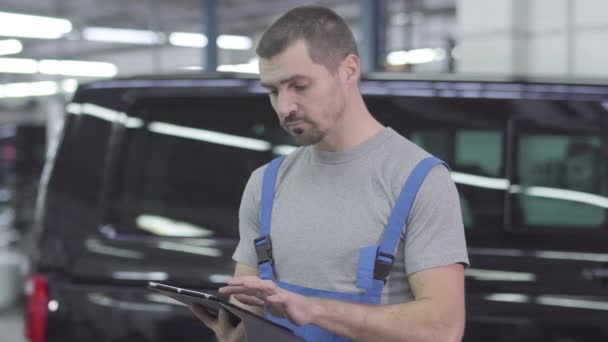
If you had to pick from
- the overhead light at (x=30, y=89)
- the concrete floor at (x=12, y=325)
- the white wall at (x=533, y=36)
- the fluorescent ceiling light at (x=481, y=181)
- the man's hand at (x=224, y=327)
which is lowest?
the concrete floor at (x=12, y=325)

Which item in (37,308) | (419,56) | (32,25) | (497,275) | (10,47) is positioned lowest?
(37,308)

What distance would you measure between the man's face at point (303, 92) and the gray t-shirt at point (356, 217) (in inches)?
3.9

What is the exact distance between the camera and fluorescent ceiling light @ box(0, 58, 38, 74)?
781 inches

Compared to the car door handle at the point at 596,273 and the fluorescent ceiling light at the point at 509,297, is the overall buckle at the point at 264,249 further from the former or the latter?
the car door handle at the point at 596,273

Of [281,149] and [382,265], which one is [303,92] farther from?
[281,149]

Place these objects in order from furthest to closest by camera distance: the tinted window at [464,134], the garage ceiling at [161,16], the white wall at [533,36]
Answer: the garage ceiling at [161,16] < the white wall at [533,36] < the tinted window at [464,134]

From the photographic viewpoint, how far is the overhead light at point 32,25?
444 inches

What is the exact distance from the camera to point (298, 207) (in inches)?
60.2

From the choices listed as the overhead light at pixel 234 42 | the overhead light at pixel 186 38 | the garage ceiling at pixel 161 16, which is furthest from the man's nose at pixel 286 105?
the overhead light at pixel 234 42

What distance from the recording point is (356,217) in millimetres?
1458

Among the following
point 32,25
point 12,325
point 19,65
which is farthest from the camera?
point 19,65

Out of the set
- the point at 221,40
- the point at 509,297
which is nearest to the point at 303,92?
the point at 509,297

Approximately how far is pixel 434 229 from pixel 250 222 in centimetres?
41

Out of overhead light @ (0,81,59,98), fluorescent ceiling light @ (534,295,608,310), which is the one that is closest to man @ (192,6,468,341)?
fluorescent ceiling light @ (534,295,608,310)
